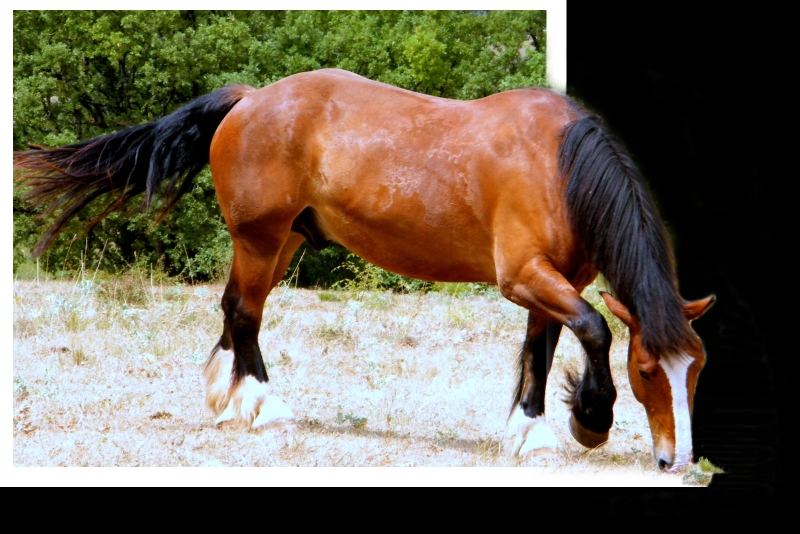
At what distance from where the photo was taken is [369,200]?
525cm

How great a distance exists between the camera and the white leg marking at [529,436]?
4922 millimetres

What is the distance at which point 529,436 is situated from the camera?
4.95m

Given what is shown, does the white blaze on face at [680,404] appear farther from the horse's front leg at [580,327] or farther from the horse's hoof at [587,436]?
the horse's hoof at [587,436]

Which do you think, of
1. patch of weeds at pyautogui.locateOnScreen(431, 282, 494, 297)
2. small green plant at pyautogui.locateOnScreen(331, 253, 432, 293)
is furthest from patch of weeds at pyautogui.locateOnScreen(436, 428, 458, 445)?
patch of weeds at pyautogui.locateOnScreen(431, 282, 494, 297)

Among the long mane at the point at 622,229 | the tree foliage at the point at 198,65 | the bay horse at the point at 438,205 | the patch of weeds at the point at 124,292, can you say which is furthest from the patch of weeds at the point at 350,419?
the tree foliage at the point at 198,65

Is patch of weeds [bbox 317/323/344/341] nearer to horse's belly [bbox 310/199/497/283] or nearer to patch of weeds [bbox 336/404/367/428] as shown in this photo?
patch of weeds [bbox 336/404/367/428]

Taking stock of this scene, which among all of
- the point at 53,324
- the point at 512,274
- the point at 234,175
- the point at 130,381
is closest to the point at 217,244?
the point at 53,324

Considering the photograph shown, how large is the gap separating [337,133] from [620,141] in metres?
1.65

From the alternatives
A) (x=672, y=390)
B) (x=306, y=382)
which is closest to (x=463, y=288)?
(x=306, y=382)

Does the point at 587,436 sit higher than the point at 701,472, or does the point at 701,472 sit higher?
the point at 701,472

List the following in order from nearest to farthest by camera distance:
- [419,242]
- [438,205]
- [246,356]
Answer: [438,205] → [419,242] → [246,356]

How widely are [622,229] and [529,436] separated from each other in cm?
125

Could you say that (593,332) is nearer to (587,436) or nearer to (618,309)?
(618,309)

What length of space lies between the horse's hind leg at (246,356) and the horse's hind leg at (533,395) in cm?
143
